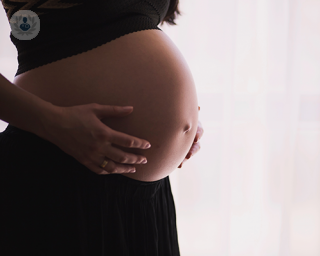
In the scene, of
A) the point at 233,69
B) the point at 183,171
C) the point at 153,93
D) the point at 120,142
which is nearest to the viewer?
the point at 120,142

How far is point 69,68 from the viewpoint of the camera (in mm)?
511

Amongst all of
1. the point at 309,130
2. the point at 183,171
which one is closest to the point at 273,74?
the point at 309,130

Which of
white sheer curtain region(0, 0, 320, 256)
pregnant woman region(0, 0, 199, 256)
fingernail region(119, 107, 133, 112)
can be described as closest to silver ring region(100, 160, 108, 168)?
pregnant woman region(0, 0, 199, 256)

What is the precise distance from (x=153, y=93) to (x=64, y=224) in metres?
0.34

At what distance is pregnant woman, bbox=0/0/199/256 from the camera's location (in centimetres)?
49

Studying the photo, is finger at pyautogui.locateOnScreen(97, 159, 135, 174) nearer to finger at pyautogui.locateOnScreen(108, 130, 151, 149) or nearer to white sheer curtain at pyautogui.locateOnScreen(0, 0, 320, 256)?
finger at pyautogui.locateOnScreen(108, 130, 151, 149)

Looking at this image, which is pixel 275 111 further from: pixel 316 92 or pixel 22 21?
pixel 22 21

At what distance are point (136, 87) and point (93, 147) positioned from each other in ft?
0.56

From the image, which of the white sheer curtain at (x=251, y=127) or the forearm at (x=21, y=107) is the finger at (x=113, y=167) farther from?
the white sheer curtain at (x=251, y=127)

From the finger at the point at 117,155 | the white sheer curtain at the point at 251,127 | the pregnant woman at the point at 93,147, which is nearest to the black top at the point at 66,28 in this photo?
the pregnant woman at the point at 93,147

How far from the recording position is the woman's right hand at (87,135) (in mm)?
426

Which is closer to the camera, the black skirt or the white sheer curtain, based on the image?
the black skirt

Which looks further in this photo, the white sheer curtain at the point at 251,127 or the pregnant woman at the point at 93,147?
the white sheer curtain at the point at 251,127

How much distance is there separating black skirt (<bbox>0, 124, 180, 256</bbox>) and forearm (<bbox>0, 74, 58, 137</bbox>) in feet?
0.23
